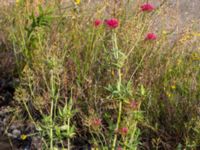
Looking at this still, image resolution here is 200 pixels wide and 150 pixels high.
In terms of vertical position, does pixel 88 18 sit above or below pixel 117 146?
above

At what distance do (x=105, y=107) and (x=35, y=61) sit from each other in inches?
36.9

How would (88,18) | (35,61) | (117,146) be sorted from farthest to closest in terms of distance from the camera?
1. (88,18)
2. (35,61)
3. (117,146)

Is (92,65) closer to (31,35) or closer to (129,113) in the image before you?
(31,35)

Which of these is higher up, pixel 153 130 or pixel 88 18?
pixel 88 18

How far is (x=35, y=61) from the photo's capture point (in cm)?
498

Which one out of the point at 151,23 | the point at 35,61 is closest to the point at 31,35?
the point at 35,61

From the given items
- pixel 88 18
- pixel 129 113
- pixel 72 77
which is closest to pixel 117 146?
pixel 129 113

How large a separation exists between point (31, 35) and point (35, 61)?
0.25 m

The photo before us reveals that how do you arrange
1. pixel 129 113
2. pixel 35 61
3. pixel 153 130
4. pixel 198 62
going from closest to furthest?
1. pixel 129 113
2. pixel 153 130
3. pixel 198 62
4. pixel 35 61

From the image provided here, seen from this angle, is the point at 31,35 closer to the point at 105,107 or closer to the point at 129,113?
the point at 105,107

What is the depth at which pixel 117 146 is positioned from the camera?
375 cm

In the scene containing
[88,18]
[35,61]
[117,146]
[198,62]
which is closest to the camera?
[117,146]

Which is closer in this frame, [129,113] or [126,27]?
[129,113]

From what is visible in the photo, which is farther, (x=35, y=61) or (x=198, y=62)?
(x=35, y=61)
